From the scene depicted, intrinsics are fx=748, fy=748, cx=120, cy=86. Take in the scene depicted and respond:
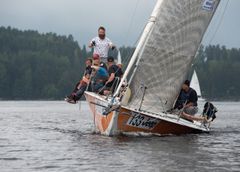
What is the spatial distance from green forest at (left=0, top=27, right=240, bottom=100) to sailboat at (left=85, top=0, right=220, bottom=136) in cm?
10823

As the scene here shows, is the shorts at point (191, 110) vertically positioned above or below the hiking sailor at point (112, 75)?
below

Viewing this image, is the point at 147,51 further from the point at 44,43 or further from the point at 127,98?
the point at 44,43

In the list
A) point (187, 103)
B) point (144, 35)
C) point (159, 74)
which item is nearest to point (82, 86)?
point (159, 74)

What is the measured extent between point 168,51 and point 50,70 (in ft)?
439

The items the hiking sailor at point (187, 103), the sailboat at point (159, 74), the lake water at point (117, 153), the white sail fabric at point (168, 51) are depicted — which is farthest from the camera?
the hiking sailor at point (187, 103)

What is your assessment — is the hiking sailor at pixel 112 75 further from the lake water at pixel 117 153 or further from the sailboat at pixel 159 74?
the lake water at pixel 117 153

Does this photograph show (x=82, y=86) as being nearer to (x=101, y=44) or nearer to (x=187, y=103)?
(x=101, y=44)

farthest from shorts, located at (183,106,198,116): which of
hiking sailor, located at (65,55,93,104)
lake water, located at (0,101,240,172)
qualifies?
hiking sailor, located at (65,55,93,104)

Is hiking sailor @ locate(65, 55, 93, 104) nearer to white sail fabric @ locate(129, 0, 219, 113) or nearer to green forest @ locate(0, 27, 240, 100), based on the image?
white sail fabric @ locate(129, 0, 219, 113)

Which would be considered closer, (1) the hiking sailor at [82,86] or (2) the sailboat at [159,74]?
(2) the sailboat at [159,74]

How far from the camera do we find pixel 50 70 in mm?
156750

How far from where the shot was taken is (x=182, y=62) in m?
24.7

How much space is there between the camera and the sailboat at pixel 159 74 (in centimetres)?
2298

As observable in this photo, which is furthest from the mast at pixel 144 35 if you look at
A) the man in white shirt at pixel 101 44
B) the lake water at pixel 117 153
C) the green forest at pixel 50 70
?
the green forest at pixel 50 70
